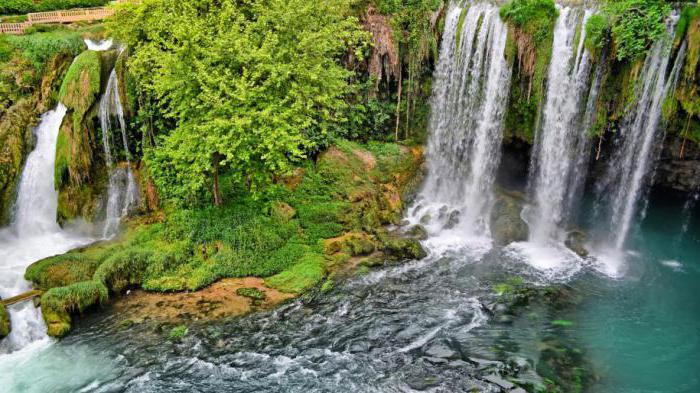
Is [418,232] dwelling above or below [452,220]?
below

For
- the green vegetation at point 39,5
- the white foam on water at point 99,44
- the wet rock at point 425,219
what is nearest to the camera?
the wet rock at point 425,219

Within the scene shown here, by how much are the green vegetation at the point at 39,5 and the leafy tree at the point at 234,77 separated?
12.3 meters

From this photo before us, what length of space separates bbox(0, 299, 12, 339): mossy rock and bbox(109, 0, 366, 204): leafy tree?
19.6 ft

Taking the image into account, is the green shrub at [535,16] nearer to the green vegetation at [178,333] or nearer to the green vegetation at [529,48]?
the green vegetation at [529,48]

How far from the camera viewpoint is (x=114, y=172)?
18438 mm

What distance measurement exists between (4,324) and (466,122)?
17.3 m

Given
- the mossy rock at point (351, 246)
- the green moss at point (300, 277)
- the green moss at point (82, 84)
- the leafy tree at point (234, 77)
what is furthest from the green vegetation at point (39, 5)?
the green moss at point (300, 277)

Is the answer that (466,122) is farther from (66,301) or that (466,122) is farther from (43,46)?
(43,46)

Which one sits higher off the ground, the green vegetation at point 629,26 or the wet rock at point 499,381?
the green vegetation at point 629,26

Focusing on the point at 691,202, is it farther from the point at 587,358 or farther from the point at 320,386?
the point at 320,386

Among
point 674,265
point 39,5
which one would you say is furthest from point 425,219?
point 39,5

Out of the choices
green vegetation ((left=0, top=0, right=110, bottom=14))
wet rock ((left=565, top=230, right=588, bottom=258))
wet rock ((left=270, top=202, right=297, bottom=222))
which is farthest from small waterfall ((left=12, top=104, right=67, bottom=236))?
wet rock ((left=565, top=230, right=588, bottom=258))

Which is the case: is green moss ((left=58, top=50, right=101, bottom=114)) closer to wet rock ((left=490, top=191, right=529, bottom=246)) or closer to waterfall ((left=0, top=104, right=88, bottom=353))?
waterfall ((left=0, top=104, right=88, bottom=353))

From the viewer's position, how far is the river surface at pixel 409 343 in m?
11.1
